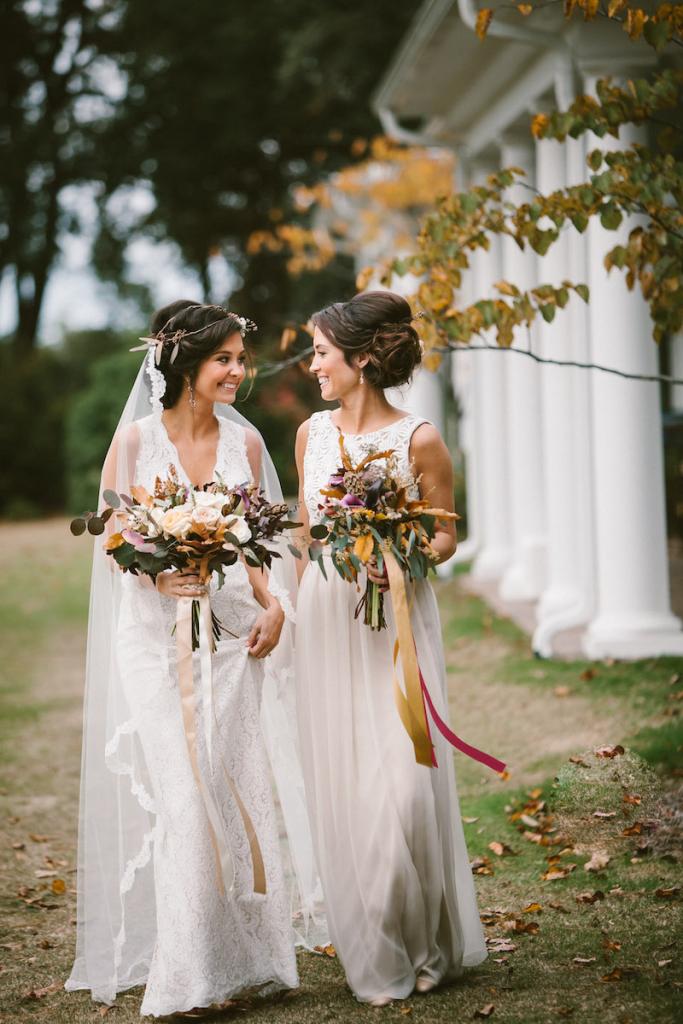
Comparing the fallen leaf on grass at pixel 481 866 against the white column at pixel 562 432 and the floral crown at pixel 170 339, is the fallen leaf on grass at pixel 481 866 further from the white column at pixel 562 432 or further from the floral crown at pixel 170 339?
the white column at pixel 562 432

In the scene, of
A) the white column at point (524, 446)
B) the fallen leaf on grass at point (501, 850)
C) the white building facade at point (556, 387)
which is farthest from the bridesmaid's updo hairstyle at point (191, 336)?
the white column at point (524, 446)

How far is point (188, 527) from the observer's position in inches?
148

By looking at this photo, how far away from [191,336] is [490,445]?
7.93 m

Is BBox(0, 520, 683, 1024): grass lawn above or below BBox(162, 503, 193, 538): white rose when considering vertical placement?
below

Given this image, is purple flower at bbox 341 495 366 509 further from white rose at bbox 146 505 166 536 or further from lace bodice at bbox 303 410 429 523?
white rose at bbox 146 505 166 536

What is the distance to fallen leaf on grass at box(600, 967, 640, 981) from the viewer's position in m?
4.02

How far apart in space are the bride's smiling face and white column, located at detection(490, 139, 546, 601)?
6.24 m

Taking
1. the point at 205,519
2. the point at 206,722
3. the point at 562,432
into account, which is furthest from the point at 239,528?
the point at 562,432

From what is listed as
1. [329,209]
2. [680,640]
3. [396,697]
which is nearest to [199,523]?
[396,697]

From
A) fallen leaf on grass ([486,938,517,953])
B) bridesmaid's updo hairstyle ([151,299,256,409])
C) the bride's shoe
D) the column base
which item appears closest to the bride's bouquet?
bridesmaid's updo hairstyle ([151,299,256,409])

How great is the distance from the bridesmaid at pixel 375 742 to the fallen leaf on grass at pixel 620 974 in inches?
16.7

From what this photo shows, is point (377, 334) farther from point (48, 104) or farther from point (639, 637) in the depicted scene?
point (48, 104)

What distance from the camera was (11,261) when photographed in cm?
2997

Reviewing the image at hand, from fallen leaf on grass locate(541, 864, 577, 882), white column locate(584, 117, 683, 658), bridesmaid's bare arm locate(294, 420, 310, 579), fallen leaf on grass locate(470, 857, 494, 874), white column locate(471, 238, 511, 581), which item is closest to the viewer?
bridesmaid's bare arm locate(294, 420, 310, 579)
